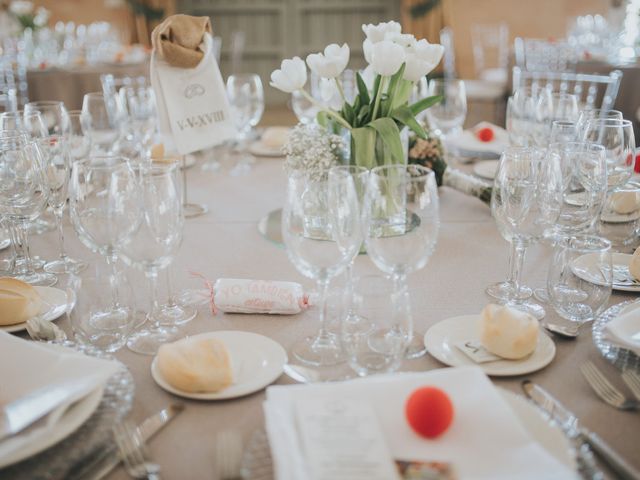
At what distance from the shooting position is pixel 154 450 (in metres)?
0.80

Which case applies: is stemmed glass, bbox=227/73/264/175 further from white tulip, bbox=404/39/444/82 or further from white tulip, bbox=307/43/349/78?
white tulip, bbox=404/39/444/82

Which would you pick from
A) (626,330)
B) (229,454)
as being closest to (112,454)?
(229,454)

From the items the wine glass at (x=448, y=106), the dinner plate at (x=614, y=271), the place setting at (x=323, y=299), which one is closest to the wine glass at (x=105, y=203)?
the place setting at (x=323, y=299)

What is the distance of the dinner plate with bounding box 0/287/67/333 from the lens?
3.56 feet

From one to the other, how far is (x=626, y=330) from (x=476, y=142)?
4.83 feet

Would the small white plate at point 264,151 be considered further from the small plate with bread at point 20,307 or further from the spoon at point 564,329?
the spoon at point 564,329

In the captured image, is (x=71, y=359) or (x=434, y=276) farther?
(x=434, y=276)

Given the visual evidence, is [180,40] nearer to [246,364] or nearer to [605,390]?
[246,364]

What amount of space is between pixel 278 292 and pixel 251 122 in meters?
1.27

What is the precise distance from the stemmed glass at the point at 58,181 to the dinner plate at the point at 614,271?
3.25ft

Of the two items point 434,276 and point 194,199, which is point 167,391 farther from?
point 194,199

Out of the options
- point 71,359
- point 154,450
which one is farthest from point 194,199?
point 154,450

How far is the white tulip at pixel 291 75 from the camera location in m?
1.45

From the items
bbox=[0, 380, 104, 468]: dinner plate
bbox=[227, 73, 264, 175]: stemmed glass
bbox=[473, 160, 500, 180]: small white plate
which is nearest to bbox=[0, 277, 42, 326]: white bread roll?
bbox=[0, 380, 104, 468]: dinner plate
